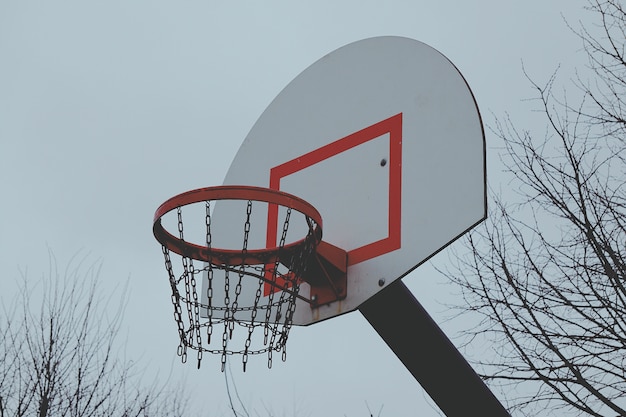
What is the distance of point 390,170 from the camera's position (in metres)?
4.06

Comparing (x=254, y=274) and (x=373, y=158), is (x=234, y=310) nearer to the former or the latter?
(x=254, y=274)

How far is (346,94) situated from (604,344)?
7.36ft

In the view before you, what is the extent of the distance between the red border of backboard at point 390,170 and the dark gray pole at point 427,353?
234 mm

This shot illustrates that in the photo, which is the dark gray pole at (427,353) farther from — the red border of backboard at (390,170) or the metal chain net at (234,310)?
the metal chain net at (234,310)

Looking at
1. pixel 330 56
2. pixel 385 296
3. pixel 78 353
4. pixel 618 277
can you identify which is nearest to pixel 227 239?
pixel 385 296

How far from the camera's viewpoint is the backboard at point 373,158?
376cm

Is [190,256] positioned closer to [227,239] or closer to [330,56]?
[227,239]

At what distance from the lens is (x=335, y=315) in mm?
3910

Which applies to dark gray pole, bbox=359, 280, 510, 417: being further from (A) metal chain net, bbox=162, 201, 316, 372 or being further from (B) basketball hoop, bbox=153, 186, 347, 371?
(A) metal chain net, bbox=162, 201, 316, 372

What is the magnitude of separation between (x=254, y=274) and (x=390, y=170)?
873 mm

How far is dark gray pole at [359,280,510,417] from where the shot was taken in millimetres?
3762

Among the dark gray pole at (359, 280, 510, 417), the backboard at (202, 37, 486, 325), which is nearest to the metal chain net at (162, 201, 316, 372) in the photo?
the backboard at (202, 37, 486, 325)

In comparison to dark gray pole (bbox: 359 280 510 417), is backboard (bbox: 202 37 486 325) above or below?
above

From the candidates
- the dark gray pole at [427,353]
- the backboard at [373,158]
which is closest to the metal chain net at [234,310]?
the backboard at [373,158]
